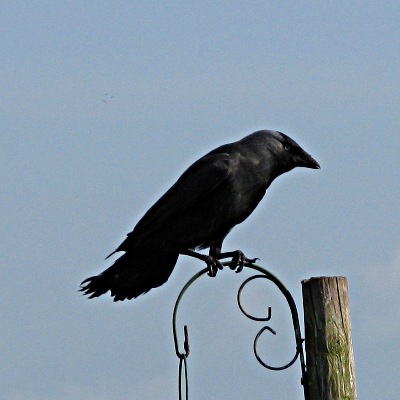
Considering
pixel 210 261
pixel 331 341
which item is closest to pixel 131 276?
pixel 210 261

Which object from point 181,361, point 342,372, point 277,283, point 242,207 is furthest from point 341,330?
point 242,207

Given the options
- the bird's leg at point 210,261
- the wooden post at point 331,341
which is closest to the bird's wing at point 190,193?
the bird's leg at point 210,261

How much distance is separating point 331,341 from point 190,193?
2294 mm

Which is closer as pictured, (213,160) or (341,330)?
(341,330)

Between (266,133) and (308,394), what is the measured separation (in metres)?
2.53

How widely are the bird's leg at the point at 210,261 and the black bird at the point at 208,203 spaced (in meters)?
0.01

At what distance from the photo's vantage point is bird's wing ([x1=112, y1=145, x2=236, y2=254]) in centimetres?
679

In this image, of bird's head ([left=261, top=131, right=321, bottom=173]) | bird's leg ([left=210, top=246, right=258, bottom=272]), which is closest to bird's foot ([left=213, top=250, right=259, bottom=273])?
bird's leg ([left=210, top=246, right=258, bottom=272])

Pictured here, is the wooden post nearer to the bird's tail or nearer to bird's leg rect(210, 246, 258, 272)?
bird's leg rect(210, 246, 258, 272)

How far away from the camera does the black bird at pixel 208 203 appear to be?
6711 mm

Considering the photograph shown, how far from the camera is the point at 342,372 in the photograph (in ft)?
15.9

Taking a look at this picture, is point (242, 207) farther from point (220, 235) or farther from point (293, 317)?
point (293, 317)

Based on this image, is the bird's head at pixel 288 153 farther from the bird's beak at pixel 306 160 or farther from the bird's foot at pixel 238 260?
the bird's foot at pixel 238 260

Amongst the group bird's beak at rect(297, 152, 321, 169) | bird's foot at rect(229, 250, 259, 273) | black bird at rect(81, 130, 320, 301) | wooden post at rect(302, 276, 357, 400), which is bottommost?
wooden post at rect(302, 276, 357, 400)
